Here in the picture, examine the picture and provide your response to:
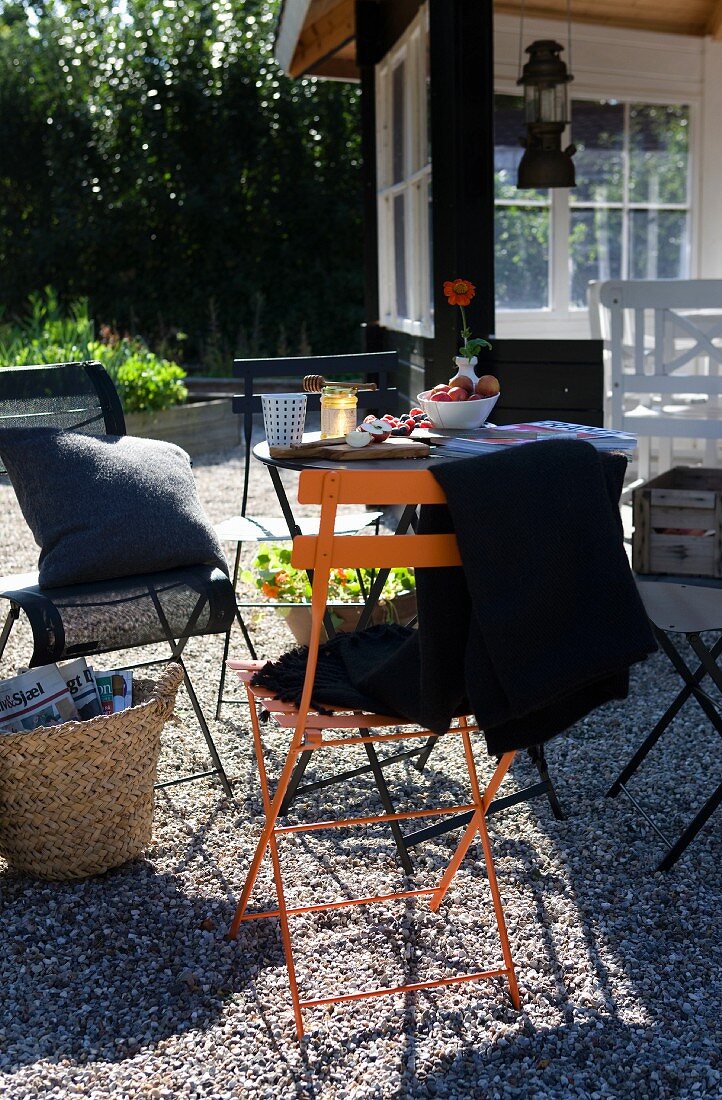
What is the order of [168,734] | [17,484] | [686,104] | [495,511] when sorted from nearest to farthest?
[495,511]
[17,484]
[168,734]
[686,104]

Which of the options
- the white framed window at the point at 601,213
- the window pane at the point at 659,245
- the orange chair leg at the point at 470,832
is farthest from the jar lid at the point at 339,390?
the window pane at the point at 659,245

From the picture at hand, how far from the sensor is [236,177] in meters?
13.1

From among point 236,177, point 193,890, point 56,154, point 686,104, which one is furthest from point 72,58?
point 193,890

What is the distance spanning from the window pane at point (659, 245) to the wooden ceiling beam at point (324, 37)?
89.3 inches

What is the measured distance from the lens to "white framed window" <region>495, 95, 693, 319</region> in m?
7.69

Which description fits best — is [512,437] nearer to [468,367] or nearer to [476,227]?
[468,367]

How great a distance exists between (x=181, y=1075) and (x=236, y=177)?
1226 centimetres

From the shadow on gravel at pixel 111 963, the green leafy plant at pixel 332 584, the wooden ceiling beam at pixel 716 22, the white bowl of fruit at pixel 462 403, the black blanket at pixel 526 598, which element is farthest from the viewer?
the wooden ceiling beam at pixel 716 22

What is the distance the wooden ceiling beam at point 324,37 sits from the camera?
22.9ft

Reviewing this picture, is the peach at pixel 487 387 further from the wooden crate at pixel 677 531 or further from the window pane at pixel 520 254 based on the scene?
the window pane at pixel 520 254

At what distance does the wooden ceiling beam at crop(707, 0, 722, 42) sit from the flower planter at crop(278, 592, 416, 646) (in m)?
5.10

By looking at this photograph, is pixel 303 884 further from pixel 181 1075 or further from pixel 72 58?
pixel 72 58

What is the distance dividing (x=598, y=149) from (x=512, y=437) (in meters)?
5.50

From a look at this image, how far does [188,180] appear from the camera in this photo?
520 inches
